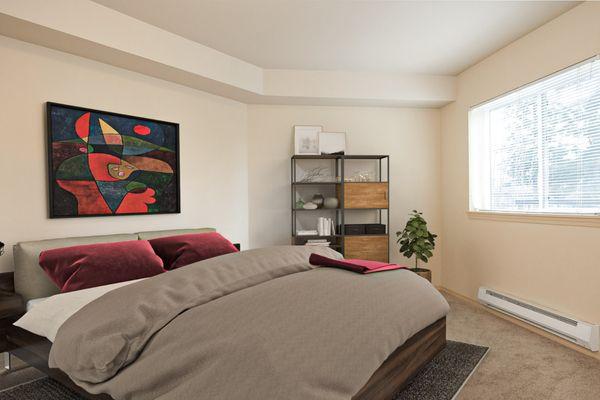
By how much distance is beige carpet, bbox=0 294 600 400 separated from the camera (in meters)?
2.28

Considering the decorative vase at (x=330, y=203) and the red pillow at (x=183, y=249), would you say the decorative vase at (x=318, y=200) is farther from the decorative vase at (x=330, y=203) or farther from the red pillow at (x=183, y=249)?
the red pillow at (x=183, y=249)

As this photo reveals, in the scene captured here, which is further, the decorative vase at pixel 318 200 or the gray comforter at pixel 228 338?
the decorative vase at pixel 318 200

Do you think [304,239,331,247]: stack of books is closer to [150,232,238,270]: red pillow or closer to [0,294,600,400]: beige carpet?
[150,232,238,270]: red pillow

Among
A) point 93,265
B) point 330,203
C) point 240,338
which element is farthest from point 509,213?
point 93,265

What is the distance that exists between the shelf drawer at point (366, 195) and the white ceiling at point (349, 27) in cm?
135

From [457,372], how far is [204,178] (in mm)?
2965

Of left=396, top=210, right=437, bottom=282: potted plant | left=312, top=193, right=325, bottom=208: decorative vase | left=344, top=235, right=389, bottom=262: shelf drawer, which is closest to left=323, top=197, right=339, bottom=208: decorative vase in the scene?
left=312, top=193, right=325, bottom=208: decorative vase

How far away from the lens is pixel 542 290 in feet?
11.0

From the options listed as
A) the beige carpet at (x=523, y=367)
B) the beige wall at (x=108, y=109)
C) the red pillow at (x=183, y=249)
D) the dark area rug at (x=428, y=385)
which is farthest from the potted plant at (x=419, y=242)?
the red pillow at (x=183, y=249)

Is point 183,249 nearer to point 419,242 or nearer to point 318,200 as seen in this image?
point 318,200

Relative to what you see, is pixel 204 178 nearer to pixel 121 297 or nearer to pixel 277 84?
pixel 277 84

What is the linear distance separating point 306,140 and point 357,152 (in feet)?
2.22

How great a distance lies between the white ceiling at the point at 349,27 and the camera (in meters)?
3.00

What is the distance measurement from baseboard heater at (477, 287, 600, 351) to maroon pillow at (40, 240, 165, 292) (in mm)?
3125
